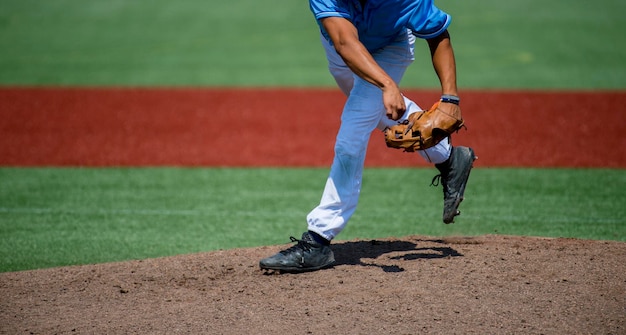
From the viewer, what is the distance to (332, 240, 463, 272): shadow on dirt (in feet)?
17.1

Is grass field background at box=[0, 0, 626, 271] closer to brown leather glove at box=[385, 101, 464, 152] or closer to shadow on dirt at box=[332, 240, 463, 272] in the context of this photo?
shadow on dirt at box=[332, 240, 463, 272]

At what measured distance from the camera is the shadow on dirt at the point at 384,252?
17.1 feet

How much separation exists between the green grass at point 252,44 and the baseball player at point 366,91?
968 centimetres

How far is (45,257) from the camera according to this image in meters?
6.10

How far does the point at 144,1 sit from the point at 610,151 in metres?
18.4

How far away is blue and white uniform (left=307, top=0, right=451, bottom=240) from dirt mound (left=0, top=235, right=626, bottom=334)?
0.42 m

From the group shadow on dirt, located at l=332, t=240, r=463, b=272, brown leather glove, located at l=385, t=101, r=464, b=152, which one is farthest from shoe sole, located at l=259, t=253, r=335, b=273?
brown leather glove, located at l=385, t=101, r=464, b=152

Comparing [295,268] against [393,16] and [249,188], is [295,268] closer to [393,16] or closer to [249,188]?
[393,16]

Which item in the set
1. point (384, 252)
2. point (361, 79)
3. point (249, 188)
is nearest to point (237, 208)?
point (249, 188)

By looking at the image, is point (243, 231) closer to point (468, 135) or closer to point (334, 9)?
point (334, 9)

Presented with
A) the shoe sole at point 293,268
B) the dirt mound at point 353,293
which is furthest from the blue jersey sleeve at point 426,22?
the shoe sole at point 293,268

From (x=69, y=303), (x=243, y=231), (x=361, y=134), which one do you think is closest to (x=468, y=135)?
(x=243, y=231)

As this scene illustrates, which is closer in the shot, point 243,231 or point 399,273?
point 399,273

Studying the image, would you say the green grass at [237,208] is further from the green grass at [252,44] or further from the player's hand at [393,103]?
the green grass at [252,44]
